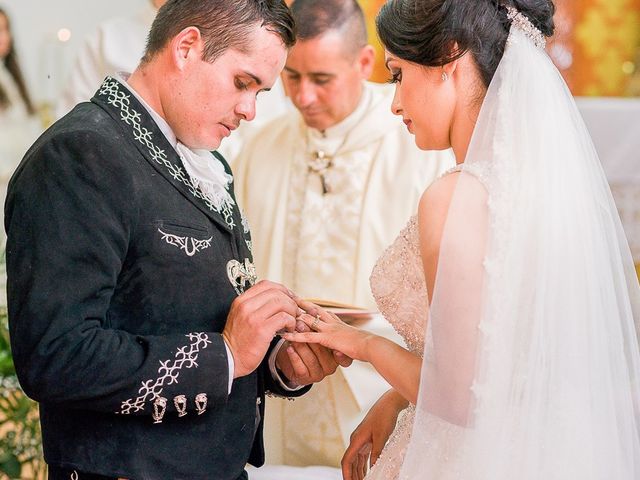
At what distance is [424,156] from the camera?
398 cm

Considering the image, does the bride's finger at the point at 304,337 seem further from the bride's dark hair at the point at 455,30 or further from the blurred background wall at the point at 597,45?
the blurred background wall at the point at 597,45

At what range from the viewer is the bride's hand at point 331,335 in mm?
2311

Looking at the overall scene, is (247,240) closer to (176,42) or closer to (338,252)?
(176,42)

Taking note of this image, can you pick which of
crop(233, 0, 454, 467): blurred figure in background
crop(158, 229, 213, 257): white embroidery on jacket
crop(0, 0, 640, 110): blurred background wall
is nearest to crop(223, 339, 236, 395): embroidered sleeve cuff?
crop(158, 229, 213, 257): white embroidery on jacket

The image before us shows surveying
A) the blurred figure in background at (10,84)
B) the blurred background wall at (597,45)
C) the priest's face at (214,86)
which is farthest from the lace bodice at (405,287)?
the blurred figure in background at (10,84)

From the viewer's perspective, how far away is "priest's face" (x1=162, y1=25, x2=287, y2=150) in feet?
7.34

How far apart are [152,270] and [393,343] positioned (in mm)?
583

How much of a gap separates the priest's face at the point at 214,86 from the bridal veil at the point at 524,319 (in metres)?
0.53

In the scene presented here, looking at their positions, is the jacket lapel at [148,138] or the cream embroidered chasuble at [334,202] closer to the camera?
the jacket lapel at [148,138]

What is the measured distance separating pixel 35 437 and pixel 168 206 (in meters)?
2.12

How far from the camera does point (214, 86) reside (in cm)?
225

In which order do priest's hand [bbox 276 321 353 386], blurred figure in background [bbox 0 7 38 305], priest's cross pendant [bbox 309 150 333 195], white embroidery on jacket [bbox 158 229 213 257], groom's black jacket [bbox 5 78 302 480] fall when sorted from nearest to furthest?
groom's black jacket [bbox 5 78 302 480] → white embroidery on jacket [bbox 158 229 213 257] → priest's hand [bbox 276 321 353 386] → priest's cross pendant [bbox 309 150 333 195] → blurred figure in background [bbox 0 7 38 305]

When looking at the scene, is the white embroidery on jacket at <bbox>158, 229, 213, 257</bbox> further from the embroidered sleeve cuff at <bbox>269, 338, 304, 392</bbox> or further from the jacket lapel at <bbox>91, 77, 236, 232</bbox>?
the embroidered sleeve cuff at <bbox>269, 338, 304, 392</bbox>

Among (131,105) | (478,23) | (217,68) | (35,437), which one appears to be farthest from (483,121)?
(35,437)
